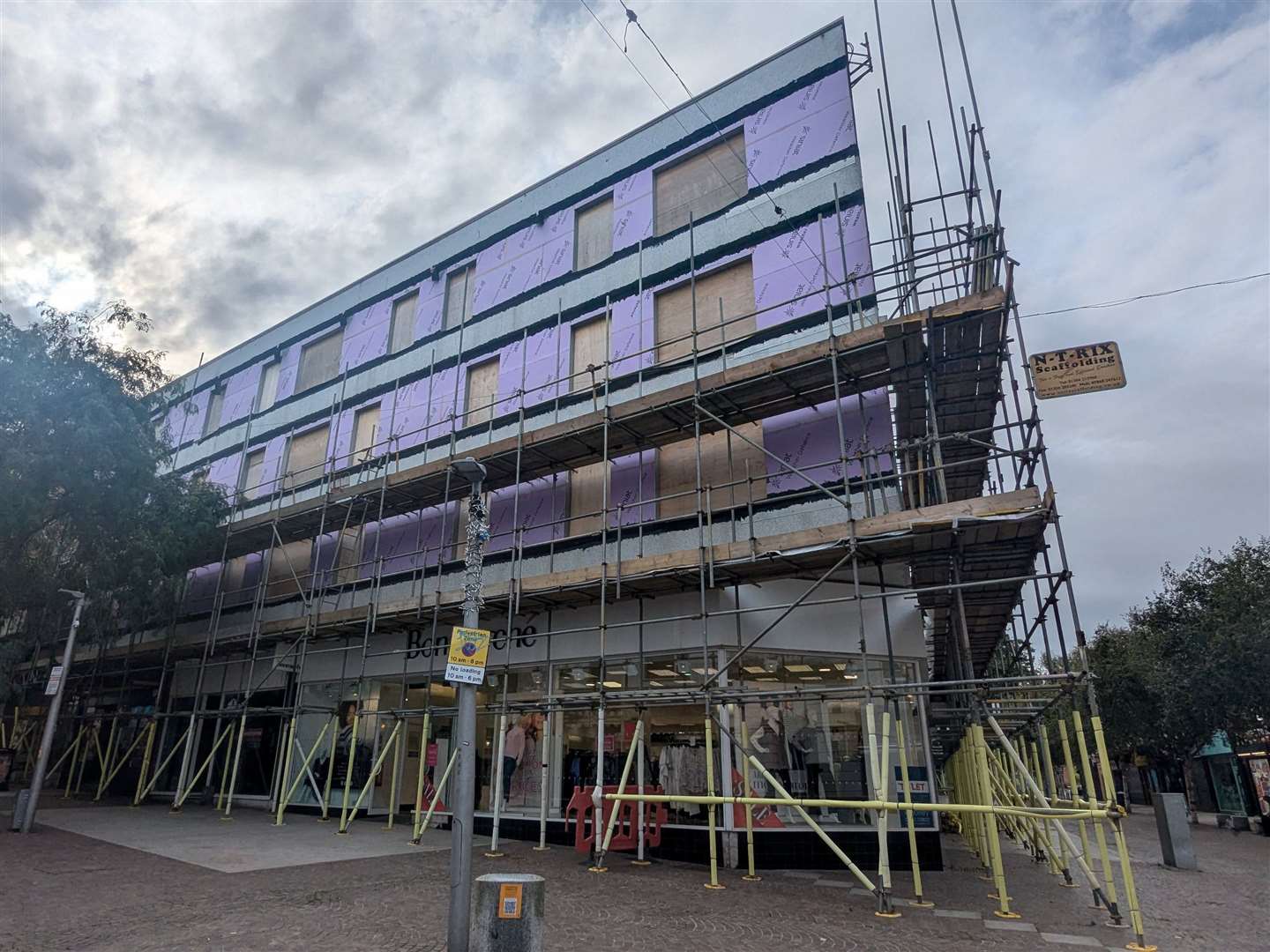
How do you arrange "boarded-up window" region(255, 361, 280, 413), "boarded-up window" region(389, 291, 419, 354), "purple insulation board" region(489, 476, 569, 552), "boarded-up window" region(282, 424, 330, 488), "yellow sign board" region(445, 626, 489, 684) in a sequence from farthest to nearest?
1. "boarded-up window" region(255, 361, 280, 413)
2. "boarded-up window" region(282, 424, 330, 488)
3. "boarded-up window" region(389, 291, 419, 354)
4. "purple insulation board" region(489, 476, 569, 552)
5. "yellow sign board" region(445, 626, 489, 684)

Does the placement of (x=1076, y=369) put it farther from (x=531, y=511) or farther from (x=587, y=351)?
(x=531, y=511)

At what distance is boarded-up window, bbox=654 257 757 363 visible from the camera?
47.8ft

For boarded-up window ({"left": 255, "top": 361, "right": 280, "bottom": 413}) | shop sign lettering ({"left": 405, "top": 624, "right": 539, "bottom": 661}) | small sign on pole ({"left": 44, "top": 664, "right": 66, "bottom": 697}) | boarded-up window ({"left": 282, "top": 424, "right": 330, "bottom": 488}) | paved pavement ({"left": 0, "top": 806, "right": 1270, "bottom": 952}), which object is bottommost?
paved pavement ({"left": 0, "top": 806, "right": 1270, "bottom": 952})

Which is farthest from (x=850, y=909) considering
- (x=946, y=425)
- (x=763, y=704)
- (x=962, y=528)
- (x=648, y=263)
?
(x=648, y=263)

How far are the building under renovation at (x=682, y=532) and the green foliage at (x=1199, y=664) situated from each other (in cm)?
892

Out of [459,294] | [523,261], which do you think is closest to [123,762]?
[459,294]

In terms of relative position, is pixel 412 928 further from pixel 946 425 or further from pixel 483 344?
pixel 483 344

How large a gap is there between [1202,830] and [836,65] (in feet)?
81.3

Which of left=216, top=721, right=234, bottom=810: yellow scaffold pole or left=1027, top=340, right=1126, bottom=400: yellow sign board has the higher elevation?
left=1027, top=340, right=1126, bottom=400: yellow sign board

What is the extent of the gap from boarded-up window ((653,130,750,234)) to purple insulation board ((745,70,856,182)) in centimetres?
33

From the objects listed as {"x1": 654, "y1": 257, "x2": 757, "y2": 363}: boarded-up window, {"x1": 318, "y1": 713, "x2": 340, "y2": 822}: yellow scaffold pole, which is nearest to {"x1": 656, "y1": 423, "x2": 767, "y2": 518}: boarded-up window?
{"x1": 654, "y1": 257, "x2": 757, "y2": 363}: boarded-up window

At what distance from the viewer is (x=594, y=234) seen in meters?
17.7

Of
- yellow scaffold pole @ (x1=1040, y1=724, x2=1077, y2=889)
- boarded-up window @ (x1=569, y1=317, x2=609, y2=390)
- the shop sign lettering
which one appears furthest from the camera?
boarded-up window @ (x1=569, y1=317, x2=609, y2=390)

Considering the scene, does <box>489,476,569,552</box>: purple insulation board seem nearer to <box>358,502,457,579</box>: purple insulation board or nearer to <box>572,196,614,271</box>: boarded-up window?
<box>358,502,457,579</box>: purple insulation board
